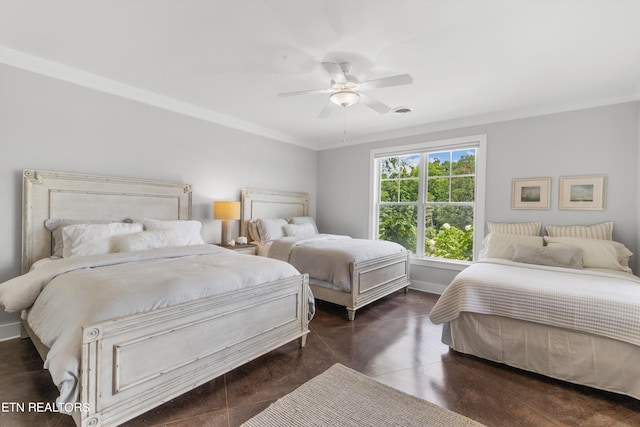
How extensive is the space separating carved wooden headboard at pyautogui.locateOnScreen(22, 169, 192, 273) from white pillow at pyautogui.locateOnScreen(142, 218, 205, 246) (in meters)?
0.29

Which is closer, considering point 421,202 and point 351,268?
point 351,268

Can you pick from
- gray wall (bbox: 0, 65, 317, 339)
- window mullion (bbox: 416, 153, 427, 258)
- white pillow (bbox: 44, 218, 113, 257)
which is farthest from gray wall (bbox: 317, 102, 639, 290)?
white pillow (bbox: 44, 218, 113, 257)

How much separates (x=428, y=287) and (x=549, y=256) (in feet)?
5.84

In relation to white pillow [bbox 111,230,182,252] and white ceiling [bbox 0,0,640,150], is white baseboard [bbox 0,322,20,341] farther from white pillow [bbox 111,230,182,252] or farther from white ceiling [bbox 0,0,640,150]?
white ceiling [bbox 0,0,640,150]

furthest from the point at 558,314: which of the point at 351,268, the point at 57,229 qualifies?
the point at 57,229

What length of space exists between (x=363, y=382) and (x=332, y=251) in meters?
1.62

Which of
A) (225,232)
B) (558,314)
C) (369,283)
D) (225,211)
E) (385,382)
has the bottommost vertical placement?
(385,382)

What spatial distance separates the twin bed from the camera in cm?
195

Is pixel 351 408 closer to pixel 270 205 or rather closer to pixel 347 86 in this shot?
pixel 347 86

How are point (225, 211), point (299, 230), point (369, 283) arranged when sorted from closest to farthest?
point (369, 283) → point (225, 211) → point (299, 230)

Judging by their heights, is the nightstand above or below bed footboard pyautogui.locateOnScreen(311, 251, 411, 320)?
above

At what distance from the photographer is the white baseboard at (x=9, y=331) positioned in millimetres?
2580

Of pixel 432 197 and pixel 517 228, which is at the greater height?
pixel 432 197

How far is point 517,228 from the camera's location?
3.59 m
